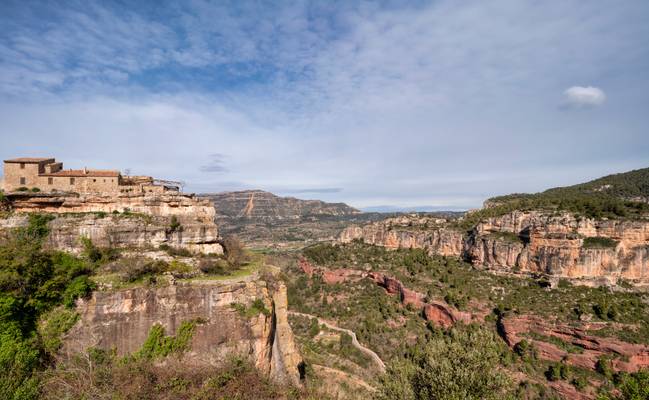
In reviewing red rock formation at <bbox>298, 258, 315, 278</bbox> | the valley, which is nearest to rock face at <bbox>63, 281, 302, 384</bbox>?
the valley

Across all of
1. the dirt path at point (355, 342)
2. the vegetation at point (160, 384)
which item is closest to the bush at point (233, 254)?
the vegetation at point (160, 384)

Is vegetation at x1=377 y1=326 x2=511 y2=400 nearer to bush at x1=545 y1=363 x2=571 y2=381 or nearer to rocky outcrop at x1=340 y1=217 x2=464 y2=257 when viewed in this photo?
bush at x1=545 y1=363 x2=571 y2=381

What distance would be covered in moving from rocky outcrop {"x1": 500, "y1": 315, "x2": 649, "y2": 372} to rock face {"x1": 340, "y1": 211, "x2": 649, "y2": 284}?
11222 millimetres

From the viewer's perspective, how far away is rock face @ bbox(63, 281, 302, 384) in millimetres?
15914

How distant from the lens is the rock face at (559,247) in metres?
45.4

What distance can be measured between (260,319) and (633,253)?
174 feet

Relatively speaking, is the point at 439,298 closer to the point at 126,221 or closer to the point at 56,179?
the point at 126,221

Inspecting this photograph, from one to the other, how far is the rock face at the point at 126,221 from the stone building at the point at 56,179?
1.90 m

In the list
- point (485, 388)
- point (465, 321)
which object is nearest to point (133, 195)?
point (485, 388)

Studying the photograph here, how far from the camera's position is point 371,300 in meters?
58.0

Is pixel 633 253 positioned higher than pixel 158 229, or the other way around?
pixel 158 229

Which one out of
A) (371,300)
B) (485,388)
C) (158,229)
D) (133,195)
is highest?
(133,195)

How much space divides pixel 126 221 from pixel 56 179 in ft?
26.6

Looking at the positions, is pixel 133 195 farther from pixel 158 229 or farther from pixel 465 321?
pixel 465 321
